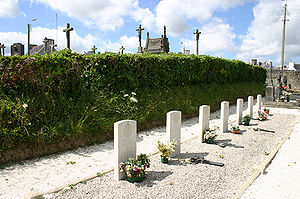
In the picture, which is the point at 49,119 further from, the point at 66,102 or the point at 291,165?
the point at 291,165

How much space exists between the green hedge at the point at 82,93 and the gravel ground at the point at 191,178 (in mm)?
2262

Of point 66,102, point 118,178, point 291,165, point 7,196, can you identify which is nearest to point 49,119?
point 66,102

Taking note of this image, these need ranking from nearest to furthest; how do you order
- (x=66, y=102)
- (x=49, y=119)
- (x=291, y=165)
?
(x=291, y=165), (x=49, y=119), (x=66, y=102)

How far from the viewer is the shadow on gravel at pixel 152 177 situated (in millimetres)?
3885

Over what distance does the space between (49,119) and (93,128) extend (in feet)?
3.91

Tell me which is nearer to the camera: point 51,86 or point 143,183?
point 143,183

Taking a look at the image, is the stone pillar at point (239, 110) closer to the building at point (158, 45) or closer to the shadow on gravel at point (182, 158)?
the shadow on gravel at point (182, 158)

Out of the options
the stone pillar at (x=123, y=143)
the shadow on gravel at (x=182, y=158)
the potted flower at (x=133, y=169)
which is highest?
the stone pillar at (x=123, y=143)

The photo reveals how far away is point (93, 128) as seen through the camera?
6297 mm

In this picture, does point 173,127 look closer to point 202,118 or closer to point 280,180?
point 202,118

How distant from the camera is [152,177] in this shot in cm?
417

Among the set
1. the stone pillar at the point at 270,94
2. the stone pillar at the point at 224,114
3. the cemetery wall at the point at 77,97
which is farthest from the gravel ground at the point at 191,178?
the stone pillar at the point at 270,94

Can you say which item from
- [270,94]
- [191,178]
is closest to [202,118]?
[191,178]

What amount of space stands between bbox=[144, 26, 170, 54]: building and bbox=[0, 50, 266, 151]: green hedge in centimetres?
2058
